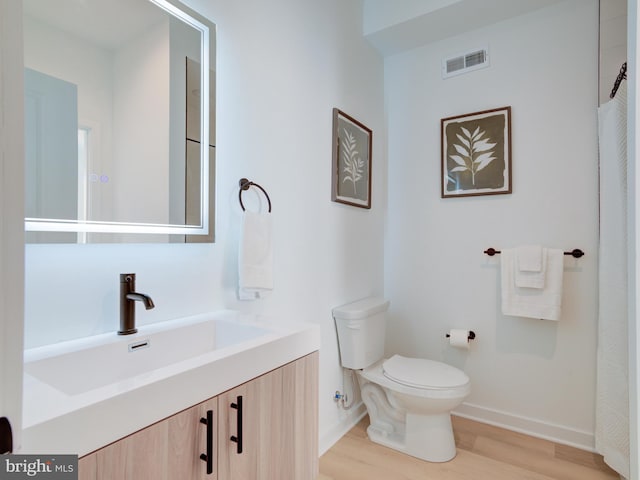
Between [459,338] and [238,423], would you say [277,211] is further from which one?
[459,338]

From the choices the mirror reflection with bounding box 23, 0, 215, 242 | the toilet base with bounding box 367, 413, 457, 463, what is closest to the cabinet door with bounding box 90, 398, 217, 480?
the mirror reflection with bounding box 23, 0, 215, 242

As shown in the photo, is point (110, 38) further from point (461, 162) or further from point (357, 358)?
point (461, 162)

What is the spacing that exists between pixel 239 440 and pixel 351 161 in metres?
1.70

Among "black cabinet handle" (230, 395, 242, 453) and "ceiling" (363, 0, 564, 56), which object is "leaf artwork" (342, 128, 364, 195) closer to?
"ceiling" (363, 0, 564, 56)

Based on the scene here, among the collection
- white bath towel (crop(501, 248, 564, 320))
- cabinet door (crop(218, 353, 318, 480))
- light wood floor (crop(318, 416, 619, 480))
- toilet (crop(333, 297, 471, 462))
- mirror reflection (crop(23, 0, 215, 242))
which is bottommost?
light wood floor (crop(318, 416, 619, 480))

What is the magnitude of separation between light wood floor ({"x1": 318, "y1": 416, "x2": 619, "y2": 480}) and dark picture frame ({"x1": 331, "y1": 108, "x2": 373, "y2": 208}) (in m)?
1.39

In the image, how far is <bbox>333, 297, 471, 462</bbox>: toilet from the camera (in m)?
1.78

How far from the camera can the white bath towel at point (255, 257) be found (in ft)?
4.46

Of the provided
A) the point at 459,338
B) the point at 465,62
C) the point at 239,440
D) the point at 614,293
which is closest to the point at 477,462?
the point at 459,338

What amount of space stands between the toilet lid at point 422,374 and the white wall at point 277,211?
0.33m

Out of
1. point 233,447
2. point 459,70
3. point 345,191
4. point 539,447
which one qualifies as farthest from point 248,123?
point 539,447

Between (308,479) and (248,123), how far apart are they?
Answer: 132cm

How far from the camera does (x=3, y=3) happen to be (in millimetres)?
384

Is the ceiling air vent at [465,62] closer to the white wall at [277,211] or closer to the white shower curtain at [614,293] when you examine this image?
the white wall at [277,211]
